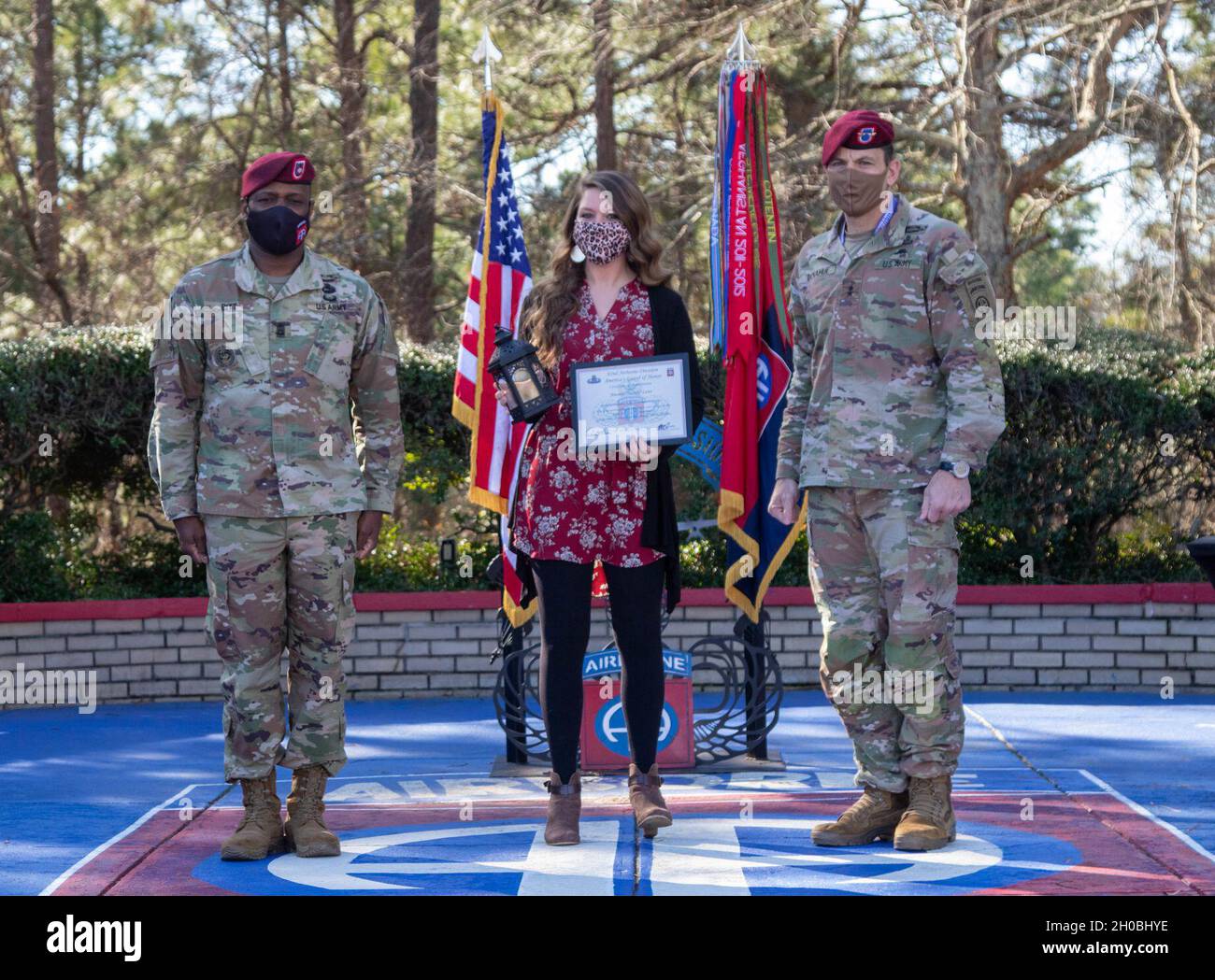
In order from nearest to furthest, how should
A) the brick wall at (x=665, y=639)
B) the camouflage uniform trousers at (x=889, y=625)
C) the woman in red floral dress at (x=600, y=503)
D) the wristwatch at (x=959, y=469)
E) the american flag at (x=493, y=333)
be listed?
the wristwatch at (x=959, y=469), the camouflage uniform trousers at (x=889, y=625), the woman in red floral dress at (x=600, y=503), the american flag at (x=493, y=333), the brick wall at (x=665, y=639)

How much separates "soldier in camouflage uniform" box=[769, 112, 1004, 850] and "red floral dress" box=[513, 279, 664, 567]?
1.85 feet

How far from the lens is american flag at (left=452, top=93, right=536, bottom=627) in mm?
5828

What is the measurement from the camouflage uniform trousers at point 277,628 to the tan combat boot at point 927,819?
1707mm

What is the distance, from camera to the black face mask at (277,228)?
171 inches

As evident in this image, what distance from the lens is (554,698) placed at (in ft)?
15.0

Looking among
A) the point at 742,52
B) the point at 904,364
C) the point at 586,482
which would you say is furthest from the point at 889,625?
the point at 742,52

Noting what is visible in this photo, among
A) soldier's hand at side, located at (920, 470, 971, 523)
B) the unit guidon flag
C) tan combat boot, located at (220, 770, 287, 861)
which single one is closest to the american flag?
the unit guidon flag

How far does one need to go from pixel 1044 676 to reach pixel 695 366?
4.40 meters

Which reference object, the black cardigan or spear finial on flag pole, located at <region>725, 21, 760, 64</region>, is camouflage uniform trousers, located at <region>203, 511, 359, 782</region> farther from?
spear finial on flag pole, located at <region>725, 21, 760, 64</region>

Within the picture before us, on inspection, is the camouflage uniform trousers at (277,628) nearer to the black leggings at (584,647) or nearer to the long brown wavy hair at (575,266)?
the black leggings at (584,647)

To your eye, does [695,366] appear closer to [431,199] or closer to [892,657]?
[892,657]

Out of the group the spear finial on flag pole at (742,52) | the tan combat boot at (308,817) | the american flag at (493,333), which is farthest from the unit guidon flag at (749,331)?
the tan combat boot at (308,817)

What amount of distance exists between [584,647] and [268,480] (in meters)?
1.08

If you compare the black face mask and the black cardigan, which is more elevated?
the black face mask
